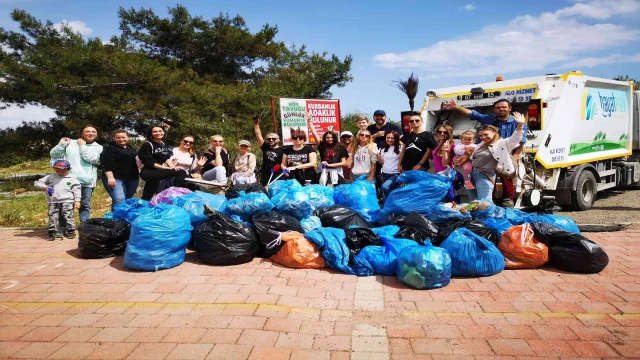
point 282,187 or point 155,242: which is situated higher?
point 282,187

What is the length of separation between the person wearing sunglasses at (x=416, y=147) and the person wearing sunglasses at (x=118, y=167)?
12.3 ft

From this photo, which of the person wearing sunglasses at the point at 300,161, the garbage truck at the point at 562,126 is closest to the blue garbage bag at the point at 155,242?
the person wearing sunglasses at the point at 300,161

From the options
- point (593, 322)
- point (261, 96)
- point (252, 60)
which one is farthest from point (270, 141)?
point (252, 60)

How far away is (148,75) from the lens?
13195 millimetres

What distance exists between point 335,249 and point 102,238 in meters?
2.64

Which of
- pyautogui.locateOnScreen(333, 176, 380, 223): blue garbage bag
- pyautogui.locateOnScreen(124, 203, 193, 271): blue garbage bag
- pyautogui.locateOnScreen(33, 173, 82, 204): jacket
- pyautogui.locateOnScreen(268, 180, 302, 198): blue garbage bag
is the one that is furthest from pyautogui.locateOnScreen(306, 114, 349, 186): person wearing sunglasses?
pyautogui.locateOnScreen(33, 173, 82, 204): jacket

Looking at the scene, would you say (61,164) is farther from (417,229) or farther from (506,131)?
(506,131)

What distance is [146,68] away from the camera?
13109 mm

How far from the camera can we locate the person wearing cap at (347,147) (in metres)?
6.74

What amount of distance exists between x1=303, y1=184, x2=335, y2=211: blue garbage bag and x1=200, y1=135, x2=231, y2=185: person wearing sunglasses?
4.80 feet

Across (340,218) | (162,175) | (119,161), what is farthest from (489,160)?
(119,161)

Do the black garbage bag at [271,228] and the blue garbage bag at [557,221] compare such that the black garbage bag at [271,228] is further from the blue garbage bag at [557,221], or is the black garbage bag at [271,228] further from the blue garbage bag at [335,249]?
the blue garbage bag at [557,221]

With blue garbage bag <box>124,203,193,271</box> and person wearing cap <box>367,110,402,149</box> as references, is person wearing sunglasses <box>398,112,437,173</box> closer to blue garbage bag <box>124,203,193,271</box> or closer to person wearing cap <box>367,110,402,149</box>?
person wearing cap <box>367,110,402,149</box>

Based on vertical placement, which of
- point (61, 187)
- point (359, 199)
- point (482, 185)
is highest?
point (61, 187)
